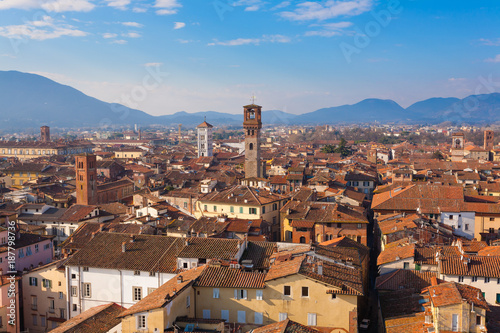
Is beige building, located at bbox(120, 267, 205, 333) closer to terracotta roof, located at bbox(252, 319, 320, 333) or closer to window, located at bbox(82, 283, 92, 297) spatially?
terracotta roof, located at bbox(252, 319, 320, 333)

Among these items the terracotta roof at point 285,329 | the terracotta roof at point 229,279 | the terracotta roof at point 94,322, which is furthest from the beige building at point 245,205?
the terracotta roof at point 285,329

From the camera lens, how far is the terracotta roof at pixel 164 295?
17906 mm

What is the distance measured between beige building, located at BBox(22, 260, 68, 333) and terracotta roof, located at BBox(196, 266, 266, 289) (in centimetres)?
1156

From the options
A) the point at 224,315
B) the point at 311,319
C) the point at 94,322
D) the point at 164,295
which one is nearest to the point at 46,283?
the point at 94,322

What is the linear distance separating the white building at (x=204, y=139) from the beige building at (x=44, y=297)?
298 ft

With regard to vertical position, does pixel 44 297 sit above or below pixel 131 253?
below

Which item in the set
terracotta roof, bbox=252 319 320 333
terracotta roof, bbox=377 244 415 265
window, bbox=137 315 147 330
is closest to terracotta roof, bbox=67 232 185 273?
window, bbox=137 315 147 330

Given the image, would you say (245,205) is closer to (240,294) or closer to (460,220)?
(460,220)

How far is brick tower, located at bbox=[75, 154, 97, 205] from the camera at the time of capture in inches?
2287

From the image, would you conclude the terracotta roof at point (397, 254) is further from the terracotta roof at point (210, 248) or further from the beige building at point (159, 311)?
the beige building at point (159, 311)

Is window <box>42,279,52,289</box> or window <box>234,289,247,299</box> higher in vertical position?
window <box>234,289,247,299</box>

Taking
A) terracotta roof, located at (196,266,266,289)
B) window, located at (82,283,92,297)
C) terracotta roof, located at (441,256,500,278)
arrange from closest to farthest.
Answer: terracotta roof, located at (196,266,266,289) → terracotta roof, located at (441,256,500,278) → window, located at (82,283,92,297)

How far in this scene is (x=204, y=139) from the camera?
120188 mm

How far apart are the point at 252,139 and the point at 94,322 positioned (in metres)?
45.4
